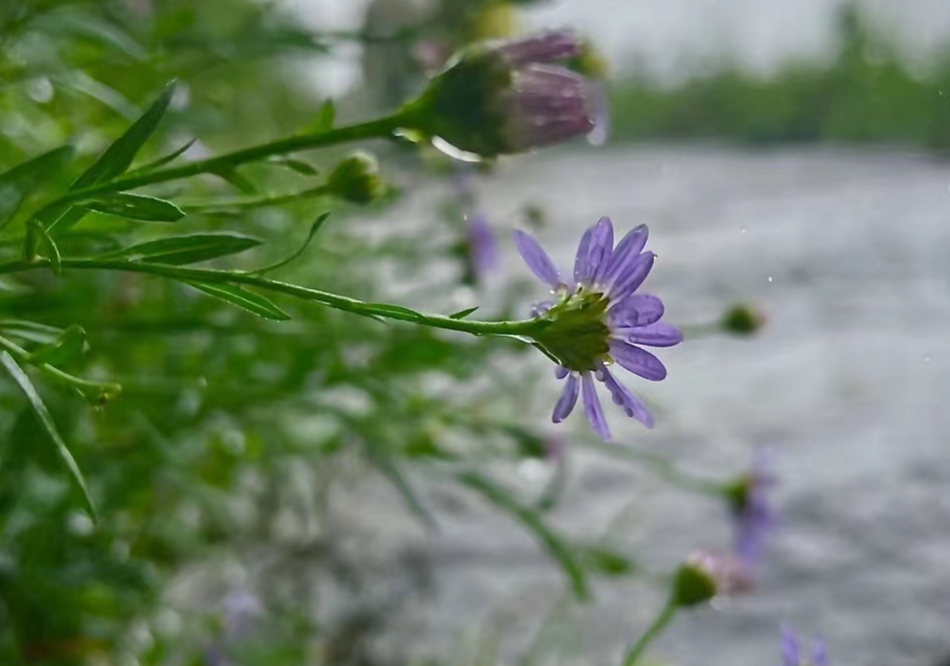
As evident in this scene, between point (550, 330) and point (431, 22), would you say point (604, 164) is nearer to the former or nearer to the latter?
point (431, 22)

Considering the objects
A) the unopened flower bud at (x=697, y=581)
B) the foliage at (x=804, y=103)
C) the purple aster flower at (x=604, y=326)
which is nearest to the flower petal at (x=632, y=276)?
the purple aster flower at (x=604, y=326)

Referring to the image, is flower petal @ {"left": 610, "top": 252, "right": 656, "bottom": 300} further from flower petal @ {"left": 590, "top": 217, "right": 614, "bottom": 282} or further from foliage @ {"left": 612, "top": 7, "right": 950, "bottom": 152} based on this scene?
foliage @ {"left": 612, "top": 7, "right": 950, "bottom": 152}

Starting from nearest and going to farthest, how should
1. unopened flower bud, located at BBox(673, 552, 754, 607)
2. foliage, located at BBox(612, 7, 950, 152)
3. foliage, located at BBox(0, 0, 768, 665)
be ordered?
foliage, located at BBox(0, 0, 768, 665), unopened flower bud, located at BBox(673, 552, 754, 607), foliage, located at BBox(612, 7, 950, 152)

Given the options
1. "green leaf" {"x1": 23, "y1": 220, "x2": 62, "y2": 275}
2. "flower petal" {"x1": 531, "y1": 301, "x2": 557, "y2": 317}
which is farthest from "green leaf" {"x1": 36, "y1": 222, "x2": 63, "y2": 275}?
"flower petal" {"x1": 531, "y1": 301, "x2": 557, "y2": 317}

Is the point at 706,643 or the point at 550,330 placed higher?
the point at 550,330

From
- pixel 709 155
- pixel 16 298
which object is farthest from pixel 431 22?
pixel 709 155

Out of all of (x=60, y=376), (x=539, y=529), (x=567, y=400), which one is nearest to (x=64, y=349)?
(x=60, y=376)

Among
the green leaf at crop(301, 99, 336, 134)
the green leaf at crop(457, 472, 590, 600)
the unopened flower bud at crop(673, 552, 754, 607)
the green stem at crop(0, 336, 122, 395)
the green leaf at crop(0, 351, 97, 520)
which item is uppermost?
the green leaf at crop(301, 99, 336, 134)

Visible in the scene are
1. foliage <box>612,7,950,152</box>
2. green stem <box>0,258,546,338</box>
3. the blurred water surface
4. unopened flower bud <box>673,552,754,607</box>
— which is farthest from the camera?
foliage <box>612,7,950,152</box>
